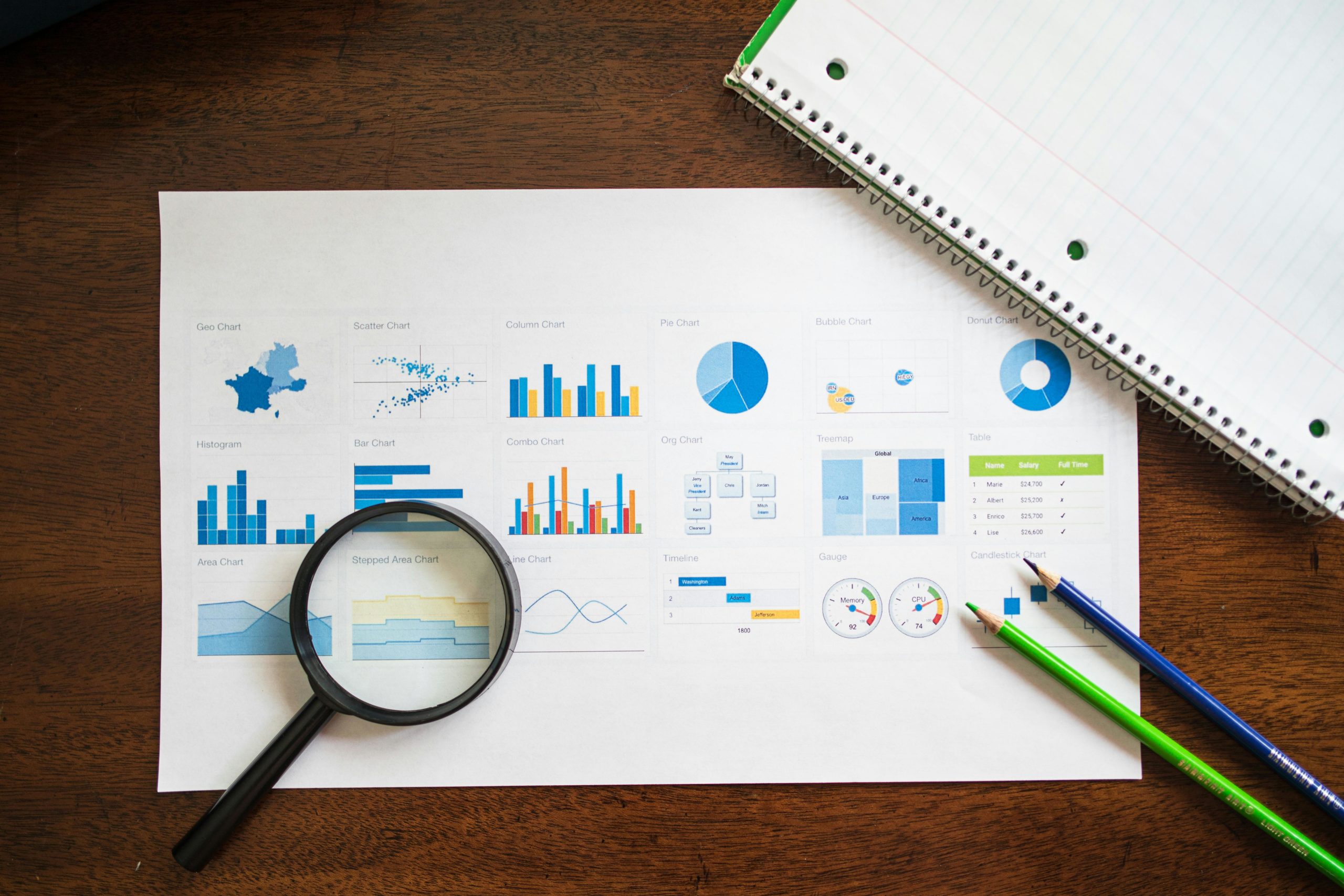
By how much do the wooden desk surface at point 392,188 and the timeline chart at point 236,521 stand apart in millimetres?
53

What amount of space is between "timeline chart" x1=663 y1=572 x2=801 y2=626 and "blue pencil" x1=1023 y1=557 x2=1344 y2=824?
9.7 inches

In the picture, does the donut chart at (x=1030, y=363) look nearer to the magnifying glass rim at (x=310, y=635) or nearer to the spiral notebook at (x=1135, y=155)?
the spiral notebook at (x=1135, y=155)

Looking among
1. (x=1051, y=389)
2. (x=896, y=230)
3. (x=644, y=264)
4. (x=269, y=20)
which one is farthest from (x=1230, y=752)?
(x=269, y=20)

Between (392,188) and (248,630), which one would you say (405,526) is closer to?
(248,630)

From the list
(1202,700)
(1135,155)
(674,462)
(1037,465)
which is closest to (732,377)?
(674,462)

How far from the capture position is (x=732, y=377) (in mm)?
657

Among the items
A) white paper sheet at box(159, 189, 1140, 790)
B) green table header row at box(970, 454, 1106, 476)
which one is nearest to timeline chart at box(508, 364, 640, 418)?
white paper sheet at box(159, 189, 1140, 790)

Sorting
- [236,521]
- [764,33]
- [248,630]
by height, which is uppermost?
[764,33]

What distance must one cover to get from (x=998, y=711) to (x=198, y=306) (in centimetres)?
84

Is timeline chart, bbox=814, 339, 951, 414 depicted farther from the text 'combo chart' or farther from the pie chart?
the text 'combo chart'

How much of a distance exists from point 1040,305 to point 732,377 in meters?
0.29

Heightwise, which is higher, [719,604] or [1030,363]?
[1030,363]

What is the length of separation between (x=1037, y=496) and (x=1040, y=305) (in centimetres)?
18

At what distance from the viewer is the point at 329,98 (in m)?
0.65
